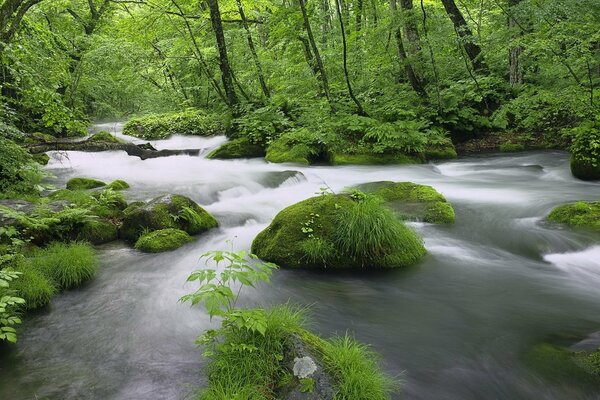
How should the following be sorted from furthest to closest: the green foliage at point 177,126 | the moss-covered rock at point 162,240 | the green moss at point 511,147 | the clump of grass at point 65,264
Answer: the green foliage at point 177,126, the green moss at point 511,147, the moss-covered rock at point 162,240, the clump of grass at point 65,264

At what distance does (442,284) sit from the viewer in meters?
4.88

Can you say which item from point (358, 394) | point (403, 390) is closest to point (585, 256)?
point (403, 390)

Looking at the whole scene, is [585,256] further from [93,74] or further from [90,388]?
[93,74]

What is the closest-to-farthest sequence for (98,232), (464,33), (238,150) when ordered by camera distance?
(98,232)
(238,150)
(464,33)

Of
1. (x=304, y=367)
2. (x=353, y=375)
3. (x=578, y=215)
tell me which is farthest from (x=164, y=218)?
(x=578, y=215)

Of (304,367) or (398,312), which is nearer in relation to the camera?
(304,367)

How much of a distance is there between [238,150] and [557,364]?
10878 millimetres

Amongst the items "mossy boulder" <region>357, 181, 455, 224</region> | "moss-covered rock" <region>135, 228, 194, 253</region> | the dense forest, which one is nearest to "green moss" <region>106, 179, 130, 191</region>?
the dense forest

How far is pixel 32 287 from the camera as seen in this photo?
4.27m

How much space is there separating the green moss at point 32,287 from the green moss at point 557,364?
184 inches

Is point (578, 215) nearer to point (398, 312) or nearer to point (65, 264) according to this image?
point (398, 312)

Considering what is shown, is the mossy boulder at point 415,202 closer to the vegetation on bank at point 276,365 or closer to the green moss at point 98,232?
the vegetation on bank at point 276,365

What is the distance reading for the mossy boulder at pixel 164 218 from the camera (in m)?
6.29

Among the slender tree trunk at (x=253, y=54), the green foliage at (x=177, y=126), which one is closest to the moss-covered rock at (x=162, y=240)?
the slender tree trunk at (x=253, y=54)
